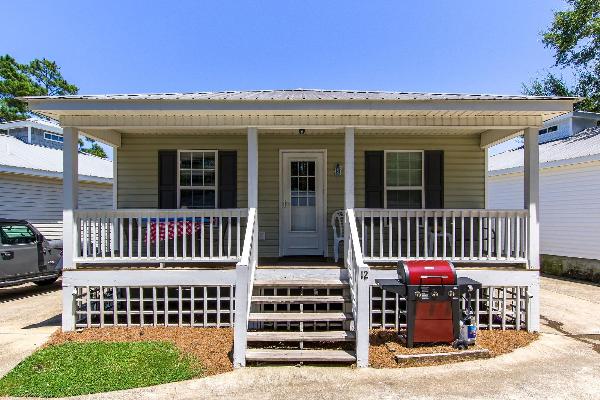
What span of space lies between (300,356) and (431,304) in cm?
181

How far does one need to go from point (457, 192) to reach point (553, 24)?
20.7m

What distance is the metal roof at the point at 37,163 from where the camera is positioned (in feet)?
37.1

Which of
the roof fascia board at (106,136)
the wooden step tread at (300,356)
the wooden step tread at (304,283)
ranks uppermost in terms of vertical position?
the roof fascia board at (106,136)

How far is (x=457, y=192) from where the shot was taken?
8.30 m

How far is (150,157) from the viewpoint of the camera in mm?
8250

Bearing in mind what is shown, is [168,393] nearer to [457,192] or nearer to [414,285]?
[414,285]

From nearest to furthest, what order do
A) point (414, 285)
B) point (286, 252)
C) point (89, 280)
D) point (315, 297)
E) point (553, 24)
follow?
point (414, 285)
point (315, 297)
point (89, 280)
point (286, 252)
point (553, 24)

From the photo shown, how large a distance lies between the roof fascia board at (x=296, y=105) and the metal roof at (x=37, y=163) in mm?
6356

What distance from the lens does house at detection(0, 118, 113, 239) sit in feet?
36.8

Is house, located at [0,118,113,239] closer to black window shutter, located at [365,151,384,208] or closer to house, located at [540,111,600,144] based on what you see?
black window shutter, located at [365,151,384,208]

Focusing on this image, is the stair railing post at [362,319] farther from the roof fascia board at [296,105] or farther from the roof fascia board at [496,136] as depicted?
the roof fascia board at [496,136]

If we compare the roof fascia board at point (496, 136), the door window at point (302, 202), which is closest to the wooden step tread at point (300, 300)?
the door window at point (302, 202)

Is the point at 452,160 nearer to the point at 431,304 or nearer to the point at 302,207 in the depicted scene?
the point at 302,207

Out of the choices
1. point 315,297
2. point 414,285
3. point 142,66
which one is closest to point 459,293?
point 414,285
